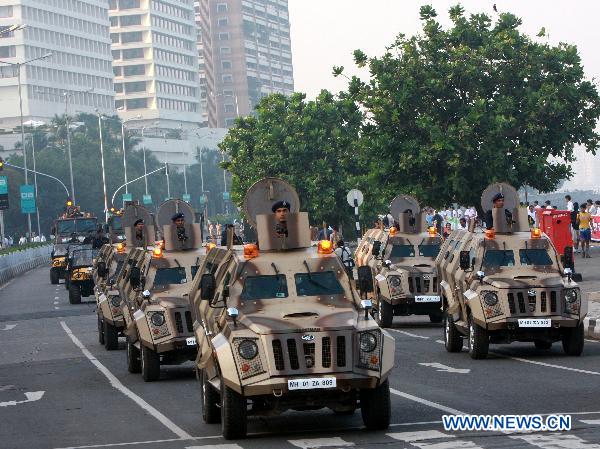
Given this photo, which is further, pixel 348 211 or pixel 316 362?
pixel 348 211

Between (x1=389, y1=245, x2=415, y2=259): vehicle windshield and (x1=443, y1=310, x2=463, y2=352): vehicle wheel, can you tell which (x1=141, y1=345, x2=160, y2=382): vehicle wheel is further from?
(x1=389, y1=245, x2=415, y2=259): vehicle windshield

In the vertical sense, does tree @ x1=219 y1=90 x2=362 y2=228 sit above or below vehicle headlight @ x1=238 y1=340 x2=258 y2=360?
above

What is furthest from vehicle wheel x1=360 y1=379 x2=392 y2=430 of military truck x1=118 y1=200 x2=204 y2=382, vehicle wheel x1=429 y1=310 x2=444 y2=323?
vehicle wheel x1=429 y1=310 x2=444 y2=323

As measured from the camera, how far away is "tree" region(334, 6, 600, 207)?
177 ft

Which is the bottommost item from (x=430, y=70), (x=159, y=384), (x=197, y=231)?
(x=159, y=384)

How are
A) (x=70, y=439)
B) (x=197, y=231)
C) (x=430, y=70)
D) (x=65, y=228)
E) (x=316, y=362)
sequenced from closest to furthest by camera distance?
1. (x=316, y=362)
2. (x=70, y=439)
3. (x=197, y=231)
4. (x=430, y=70)
5. (x=65, y=228)

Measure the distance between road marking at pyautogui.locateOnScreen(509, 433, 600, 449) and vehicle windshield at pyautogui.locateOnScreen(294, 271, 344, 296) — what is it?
2834 mm

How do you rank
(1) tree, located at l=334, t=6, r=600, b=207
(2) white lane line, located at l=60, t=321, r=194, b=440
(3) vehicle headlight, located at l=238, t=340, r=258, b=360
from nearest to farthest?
(3) vehicle headlight, located at l=238, t=340, r=258, b=360
(2) white lane line, located at l=60, t=321, r=194, b=440
(1) tree, located at l=334, t=6, r=600, b=207

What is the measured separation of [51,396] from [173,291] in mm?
2800

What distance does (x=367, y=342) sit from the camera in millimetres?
14406

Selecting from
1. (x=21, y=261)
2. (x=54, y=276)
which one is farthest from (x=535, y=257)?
(x=21, y=261)

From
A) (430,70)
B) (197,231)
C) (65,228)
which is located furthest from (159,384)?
(65,228)

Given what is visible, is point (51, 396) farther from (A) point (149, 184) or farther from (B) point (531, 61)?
(A) point (149, 184)

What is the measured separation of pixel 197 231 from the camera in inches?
977
